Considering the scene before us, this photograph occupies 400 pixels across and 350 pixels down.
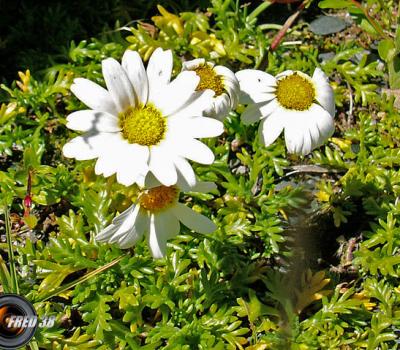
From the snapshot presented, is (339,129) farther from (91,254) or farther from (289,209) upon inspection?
(91,254)

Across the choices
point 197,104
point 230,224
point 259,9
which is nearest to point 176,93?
point 197,104

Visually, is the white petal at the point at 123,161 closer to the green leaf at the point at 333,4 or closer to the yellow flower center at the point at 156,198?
the yellow flower center at the point at 156,198

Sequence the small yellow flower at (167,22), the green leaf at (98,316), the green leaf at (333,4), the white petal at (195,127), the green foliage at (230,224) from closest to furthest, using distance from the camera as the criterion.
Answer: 1. the white petal at (195,127)
2. the green leaf at (98,316)
3. the green foliage at (230,224)
4. the green leaf at (333,4)
5. the small yellow flower at (167,22)

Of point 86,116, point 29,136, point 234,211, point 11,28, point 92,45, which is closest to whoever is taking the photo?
point 86,116

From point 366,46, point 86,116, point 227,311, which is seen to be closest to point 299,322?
point 227,311

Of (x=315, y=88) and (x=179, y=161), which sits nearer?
(x=179, y=161)

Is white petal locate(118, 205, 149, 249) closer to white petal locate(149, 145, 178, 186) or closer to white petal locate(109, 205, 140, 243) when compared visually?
white petal locate(109, 205, 140, 243)

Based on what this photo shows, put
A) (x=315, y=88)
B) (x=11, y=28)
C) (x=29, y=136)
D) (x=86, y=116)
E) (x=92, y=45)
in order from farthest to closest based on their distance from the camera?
(x=11, y=28), (x=92, y=45), (x=29, y=136), (x=315, y=88), (x=86, y=116)

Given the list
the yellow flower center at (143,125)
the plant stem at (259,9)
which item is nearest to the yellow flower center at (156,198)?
the yellow flower center at (143,125)
